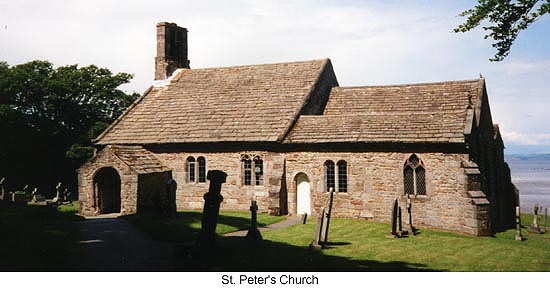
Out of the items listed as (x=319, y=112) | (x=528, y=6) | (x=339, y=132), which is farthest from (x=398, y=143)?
(x=528, y=6)

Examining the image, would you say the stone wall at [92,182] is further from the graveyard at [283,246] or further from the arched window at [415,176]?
the arched window at [415,176]

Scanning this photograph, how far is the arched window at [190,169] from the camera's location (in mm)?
25656

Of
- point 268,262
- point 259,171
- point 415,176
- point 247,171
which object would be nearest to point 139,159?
point 247,171

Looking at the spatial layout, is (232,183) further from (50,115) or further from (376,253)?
(50,115)

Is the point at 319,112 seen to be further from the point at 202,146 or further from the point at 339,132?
the point at 202,146

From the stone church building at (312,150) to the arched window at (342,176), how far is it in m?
0.06

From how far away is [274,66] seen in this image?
98.2ft

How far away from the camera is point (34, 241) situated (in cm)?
1232

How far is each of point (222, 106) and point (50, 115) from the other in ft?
60.0

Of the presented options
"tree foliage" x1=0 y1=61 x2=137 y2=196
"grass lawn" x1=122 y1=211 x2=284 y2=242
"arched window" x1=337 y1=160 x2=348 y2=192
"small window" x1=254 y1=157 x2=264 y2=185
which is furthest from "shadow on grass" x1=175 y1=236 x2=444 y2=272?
"tree foliage" x1=0 y1=61 x2=137 y2=196

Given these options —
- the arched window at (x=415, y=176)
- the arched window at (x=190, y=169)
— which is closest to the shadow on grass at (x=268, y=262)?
the arched window at (x=415, y=176)

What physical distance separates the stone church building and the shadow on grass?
28.4 feet

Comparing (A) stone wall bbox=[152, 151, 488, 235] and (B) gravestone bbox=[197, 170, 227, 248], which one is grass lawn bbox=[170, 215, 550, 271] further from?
(A) stone wall bbox=[152, 151, 488, 235]

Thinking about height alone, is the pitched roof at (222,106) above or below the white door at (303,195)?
above
